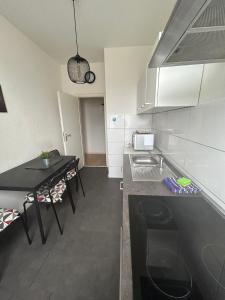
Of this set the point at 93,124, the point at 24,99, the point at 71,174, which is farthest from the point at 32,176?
the point at 93,124

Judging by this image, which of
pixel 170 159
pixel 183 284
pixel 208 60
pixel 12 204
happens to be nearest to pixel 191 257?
pixel 183 284

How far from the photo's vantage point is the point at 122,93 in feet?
8.46

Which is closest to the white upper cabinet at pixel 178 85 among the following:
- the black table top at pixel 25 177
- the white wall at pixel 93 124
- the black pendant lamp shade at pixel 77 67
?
the black pendant lamp shade at pixel 77 67

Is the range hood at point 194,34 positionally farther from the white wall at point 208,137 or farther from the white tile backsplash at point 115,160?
the white tile backsplash at point 115,160

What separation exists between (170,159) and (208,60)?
1054 mm

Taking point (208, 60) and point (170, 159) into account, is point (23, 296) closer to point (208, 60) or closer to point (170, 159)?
point (170, 159)

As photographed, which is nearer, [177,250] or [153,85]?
[177,250]

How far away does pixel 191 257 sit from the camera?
0.56m

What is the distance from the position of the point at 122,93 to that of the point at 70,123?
1.27 metres

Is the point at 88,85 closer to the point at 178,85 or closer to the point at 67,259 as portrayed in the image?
the point at 178,85

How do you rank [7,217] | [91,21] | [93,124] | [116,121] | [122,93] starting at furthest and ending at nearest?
1. [93,124]
2. [116,121]
3. [122,93]
4. [91,21]
5. [7,217]

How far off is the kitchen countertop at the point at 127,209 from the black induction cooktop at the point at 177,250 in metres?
0.02

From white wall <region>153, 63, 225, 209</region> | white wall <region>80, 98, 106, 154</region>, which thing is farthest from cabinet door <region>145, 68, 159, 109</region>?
white wall <region>80, 98, 106, 154</region>

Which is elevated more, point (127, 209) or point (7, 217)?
point (127, 209)
